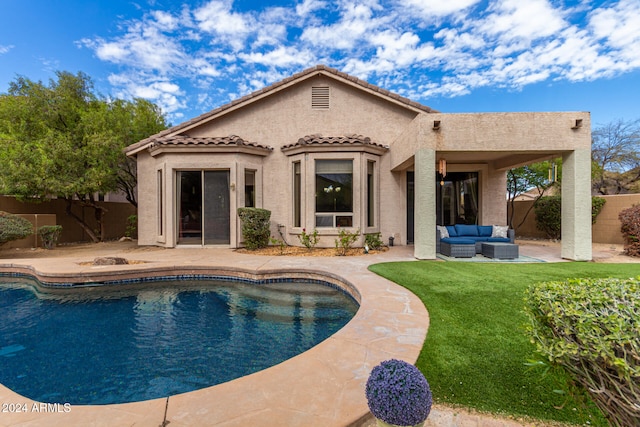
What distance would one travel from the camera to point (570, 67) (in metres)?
16.0

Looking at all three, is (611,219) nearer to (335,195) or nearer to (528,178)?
(528,178)

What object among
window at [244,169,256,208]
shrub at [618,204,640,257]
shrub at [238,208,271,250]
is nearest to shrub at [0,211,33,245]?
shrub at [238,208,271,250]

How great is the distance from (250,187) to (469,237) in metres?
8.97

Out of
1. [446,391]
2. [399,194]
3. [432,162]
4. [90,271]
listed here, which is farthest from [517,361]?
[399,194]

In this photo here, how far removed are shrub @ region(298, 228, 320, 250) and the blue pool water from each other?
372cm

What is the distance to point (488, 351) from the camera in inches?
124

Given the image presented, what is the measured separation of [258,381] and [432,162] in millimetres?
7752

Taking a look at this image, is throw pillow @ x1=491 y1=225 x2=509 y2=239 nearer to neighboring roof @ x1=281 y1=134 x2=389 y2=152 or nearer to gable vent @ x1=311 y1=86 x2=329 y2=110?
neighboring roof @ x1=281 y1=134 x2=389 y2=152

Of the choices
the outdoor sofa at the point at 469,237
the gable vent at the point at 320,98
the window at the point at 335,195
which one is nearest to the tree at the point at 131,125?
the gable vent at the point at 320,98

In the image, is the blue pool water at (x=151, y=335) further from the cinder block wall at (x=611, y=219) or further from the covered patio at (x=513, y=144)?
the cinder block wall at (x=611, y=219)

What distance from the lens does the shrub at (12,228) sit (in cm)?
991

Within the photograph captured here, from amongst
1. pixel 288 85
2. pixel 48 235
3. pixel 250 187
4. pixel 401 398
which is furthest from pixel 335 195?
pixel 48 235

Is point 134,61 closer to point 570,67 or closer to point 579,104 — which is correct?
point 570,67

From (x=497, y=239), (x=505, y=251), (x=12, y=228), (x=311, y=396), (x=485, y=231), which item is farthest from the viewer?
(x=485, y=231)
